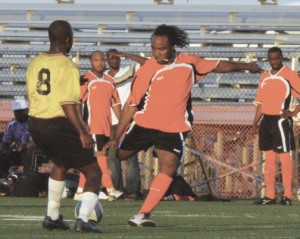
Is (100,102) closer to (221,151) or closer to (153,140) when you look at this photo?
(221,151)

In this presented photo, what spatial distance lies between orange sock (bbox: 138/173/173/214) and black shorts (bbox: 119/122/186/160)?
0.79ft

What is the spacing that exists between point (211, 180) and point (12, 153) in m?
3.28

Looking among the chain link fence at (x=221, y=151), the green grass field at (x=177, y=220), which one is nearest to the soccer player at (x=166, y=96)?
the green grass field at (x=177, y=220)

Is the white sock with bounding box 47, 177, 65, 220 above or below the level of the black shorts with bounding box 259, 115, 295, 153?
above

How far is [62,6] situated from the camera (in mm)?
28875

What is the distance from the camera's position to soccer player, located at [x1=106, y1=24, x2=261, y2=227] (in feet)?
35.2

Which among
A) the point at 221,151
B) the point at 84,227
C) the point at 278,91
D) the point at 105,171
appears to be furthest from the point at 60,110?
the point at 221,151

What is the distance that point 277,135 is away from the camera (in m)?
16.2

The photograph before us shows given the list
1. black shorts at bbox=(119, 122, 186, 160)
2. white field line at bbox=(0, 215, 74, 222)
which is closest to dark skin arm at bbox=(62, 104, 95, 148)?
black shorts at bbox=(119, 122, 186, 160)

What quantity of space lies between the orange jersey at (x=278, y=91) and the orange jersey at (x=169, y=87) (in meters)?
5.49

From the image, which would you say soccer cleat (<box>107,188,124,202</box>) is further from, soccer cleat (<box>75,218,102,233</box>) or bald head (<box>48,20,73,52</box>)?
bald head (<box>48,20,73,52</box>)

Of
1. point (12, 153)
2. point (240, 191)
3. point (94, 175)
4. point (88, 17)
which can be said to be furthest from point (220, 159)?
point (94, 175)

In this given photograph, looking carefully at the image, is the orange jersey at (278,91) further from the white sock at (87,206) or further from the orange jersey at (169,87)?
the white sock at (87,206)

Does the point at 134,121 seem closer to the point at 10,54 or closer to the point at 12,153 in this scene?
the point at 12,153
